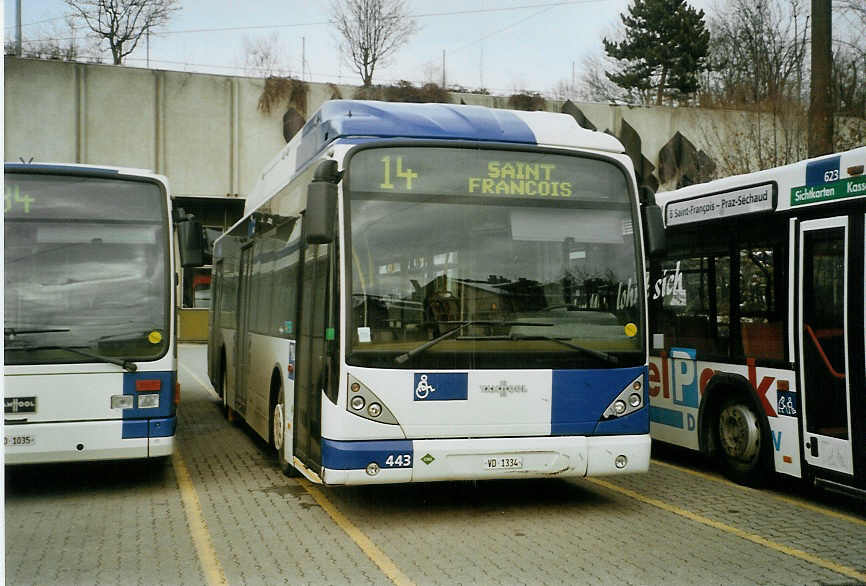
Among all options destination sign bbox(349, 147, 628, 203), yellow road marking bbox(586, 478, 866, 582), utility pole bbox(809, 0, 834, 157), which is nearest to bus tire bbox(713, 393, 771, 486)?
yellow road marking bbox(586, 478, 866, 582)

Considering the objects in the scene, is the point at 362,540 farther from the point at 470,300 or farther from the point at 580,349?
the point at 580,349

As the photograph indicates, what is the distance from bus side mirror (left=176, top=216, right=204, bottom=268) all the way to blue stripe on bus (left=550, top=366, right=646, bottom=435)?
374 cm

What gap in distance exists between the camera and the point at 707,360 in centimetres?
945

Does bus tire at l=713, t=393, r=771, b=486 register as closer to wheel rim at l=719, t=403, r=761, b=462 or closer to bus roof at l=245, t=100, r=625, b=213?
wheel rim at l=719, t=403, r=761, b=462

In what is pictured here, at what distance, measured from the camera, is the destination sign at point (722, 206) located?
28.9 feet

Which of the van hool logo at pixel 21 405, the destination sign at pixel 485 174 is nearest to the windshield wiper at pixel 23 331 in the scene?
the van hool logo at pixel 21 405

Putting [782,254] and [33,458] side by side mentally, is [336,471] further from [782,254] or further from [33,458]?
[782,254]

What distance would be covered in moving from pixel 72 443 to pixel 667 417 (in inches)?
237

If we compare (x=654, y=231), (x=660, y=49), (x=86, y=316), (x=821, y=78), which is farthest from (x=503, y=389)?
(x=660, y=49)

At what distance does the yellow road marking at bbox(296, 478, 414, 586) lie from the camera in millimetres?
5926

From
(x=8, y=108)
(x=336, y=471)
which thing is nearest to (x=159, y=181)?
(x=336, y=471)

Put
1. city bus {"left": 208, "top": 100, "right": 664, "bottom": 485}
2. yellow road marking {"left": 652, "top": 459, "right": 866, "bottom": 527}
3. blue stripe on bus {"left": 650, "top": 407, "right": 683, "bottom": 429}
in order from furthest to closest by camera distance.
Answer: blue stripe on bus {"left": 650, "top": 407, "right": 683, "bottom": 429}
yellow road marking {"left": 652, "top": 459, "right": 866, "bottom": 527}
city bus {"left": 208, "top": 100, "right": 664, "bottom": 485}

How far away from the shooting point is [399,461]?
23.0ft

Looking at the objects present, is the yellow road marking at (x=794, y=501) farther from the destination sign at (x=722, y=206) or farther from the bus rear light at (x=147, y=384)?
the bus rear light at (x=147, y=384)
